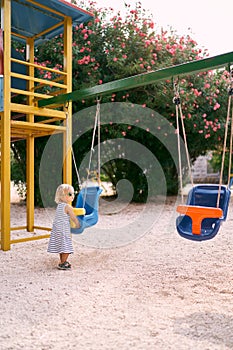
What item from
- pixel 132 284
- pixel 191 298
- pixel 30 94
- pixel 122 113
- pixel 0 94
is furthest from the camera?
pixel 122 113

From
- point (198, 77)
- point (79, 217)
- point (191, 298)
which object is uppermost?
point (198, 77)

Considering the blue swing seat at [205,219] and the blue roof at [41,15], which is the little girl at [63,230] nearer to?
the blue swing seat at [205,219]

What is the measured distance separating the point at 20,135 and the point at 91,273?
3.51 meters

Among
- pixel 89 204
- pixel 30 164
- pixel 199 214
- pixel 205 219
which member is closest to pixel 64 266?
pixel 89 204

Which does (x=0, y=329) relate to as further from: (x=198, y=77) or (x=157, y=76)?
(x=198, y=77)

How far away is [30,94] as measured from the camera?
5.88 meters

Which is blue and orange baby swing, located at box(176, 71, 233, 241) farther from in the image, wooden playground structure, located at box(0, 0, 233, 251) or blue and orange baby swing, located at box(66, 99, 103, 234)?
blue and orange baby swing, located at box(66, 99, 103, 234)

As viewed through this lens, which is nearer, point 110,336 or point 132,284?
point 110,336

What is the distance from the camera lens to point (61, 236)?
4426 millimetres

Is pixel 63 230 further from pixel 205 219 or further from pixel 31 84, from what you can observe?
pixel 31 84

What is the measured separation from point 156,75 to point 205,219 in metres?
1.88

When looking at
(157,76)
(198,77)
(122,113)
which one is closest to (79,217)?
(157,76)

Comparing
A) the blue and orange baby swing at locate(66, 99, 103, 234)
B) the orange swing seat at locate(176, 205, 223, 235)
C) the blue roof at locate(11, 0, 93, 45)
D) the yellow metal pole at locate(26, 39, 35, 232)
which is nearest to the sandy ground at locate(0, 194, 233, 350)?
the blue and orange baby swing at locate(66, 99, 103, 234)

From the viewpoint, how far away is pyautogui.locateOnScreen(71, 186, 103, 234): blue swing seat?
5070 mm
